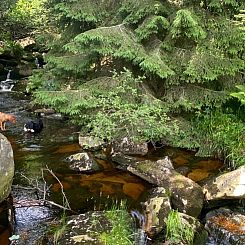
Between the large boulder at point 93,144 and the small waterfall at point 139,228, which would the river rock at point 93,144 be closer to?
the large boulder at point 93,144

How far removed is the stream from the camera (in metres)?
6.54

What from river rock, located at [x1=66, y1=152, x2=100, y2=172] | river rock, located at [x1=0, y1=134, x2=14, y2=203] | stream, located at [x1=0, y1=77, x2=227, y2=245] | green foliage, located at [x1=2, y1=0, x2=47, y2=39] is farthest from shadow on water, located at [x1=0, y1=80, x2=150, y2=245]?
green foliage, located at [x1=2, y1=0, x2=47, y2=39]

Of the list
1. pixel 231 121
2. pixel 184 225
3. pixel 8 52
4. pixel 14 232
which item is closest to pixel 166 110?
pixel 231 121

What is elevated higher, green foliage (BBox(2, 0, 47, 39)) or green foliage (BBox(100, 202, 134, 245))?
green foliage (BBox(2, 0, 47, 39))

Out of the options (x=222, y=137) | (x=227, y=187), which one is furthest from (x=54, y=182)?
(x=222, y=137)

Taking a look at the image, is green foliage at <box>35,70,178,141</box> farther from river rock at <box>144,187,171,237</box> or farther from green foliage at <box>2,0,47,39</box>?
green foliage at <box>2,0,47,39</box>

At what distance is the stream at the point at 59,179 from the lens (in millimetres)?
6543

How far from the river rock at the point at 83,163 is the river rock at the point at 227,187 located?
97.1 inches

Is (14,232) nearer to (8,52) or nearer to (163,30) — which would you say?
(163,30)

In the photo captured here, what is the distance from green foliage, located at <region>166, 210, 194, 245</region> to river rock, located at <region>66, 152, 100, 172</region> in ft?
8.95

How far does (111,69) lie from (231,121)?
329 centimetres

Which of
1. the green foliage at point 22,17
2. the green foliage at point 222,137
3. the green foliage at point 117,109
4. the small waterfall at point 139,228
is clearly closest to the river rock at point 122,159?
the green foliage at point 117,109

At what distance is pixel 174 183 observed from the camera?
23.1 feet

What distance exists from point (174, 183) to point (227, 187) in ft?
3.07
